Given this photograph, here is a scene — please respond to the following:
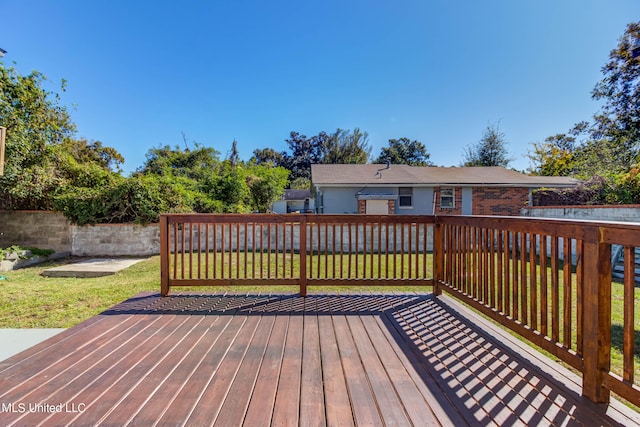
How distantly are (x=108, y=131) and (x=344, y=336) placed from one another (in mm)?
20537

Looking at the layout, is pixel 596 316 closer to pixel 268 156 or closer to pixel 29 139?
pixel 29 139

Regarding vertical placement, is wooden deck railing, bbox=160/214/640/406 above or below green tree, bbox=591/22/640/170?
below

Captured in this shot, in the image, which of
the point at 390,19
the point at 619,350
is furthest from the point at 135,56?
the point at 619,350

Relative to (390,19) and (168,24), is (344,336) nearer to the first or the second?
(390,19)

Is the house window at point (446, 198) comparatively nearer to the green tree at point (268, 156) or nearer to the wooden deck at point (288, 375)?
the wooden deck at point (288, 375)

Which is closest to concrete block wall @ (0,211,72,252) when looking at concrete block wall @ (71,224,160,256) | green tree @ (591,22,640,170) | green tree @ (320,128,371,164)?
concrete block wall @ (71,224,160,256)

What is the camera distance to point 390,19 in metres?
8.15

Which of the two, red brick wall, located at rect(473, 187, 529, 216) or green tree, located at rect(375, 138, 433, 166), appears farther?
green tree, located at rect(375, 138, 433, 166)

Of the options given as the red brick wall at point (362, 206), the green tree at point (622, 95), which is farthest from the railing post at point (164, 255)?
the green tree at point (622, 95)

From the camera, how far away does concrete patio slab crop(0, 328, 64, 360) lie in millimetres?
2123

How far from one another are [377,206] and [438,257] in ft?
30.4

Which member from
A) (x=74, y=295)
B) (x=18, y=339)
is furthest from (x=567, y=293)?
(x=74, y=295)

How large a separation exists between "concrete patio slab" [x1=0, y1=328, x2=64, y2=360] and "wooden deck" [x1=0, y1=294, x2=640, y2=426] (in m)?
0.15

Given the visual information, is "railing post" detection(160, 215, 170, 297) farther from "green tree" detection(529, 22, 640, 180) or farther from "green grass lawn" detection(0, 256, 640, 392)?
"green tree" detection(529, 22, 640, 180)
